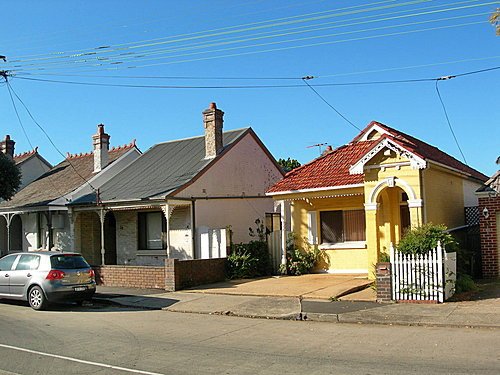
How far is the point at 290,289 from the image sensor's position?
53.1 ft

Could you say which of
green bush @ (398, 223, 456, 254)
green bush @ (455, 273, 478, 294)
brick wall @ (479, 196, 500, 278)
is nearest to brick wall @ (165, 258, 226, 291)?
green bush @ (398, 223, 456, 254)

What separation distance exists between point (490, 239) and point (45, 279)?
1239 centimetres

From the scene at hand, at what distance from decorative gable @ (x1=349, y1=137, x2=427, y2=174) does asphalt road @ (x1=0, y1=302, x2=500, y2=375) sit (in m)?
5.61

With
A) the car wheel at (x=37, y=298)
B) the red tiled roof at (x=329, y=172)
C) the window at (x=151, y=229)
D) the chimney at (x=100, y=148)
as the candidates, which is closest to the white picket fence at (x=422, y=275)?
the red tiled roof at (x=329, y=172)

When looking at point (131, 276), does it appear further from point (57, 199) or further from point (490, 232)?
point (490, 232)

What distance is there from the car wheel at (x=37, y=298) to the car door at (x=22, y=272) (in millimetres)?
333

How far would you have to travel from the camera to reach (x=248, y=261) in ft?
64.4

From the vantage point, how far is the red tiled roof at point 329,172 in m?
18.8

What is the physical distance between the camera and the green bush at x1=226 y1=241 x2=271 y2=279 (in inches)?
767

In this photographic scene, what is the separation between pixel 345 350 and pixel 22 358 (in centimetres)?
505

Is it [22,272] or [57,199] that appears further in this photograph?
[57,199]

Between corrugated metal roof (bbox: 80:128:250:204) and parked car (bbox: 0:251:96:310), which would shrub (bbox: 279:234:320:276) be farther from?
parked car (bbox: 0:251:96:310)

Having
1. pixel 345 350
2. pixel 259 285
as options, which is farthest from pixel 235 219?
pixel 345 350

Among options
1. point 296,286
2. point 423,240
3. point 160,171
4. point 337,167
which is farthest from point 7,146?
point 423,240
